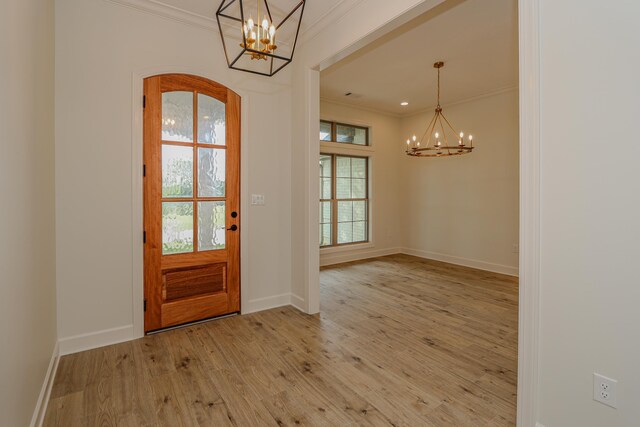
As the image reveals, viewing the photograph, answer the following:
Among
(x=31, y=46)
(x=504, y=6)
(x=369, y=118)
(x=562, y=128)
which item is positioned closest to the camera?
(x=562, y=128)

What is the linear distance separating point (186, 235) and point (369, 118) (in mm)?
4553

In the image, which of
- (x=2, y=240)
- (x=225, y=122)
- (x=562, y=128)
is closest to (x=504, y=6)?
(x=562, y=128)

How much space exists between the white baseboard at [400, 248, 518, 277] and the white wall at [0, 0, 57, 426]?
5730mm

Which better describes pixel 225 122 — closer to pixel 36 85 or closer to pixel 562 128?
pixel 36 85

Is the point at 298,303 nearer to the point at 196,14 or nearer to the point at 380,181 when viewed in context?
the point at 196,14

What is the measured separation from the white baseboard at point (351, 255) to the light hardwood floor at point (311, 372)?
2169mm

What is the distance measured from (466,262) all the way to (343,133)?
3.32 m

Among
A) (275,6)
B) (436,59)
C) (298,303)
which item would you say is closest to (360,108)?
(436,59)

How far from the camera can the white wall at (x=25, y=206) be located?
1274 millimetres

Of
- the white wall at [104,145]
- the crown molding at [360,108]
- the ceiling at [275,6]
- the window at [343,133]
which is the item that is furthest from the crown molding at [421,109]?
the white wall at [104,145]

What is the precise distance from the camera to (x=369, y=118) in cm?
636

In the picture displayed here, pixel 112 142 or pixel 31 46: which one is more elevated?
pixel 31 46

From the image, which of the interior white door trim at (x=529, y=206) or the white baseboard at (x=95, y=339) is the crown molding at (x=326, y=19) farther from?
the white baseboard at (x=95, y=339)

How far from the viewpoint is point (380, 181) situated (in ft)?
21.7
